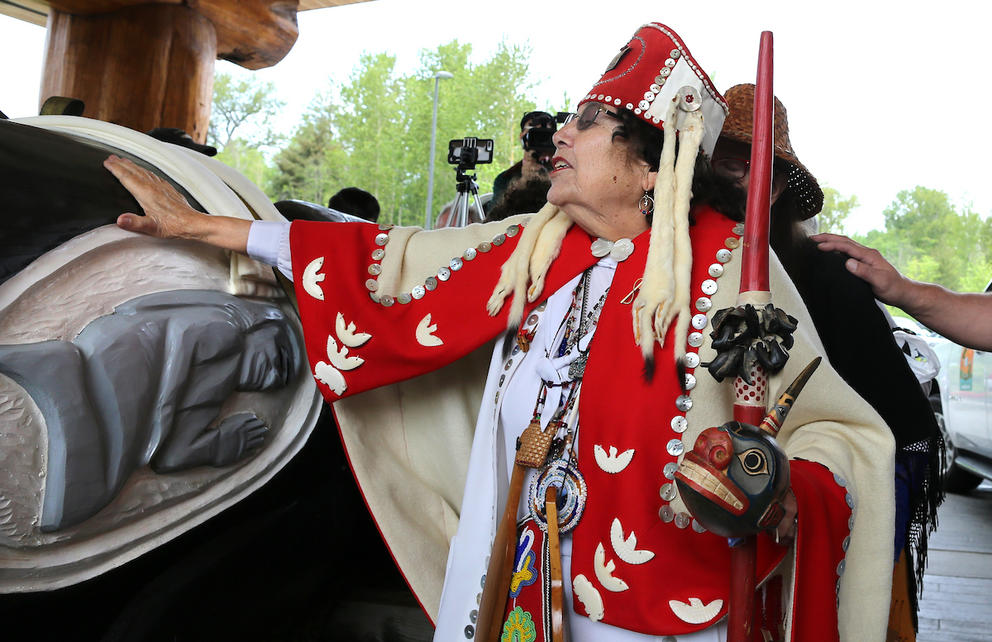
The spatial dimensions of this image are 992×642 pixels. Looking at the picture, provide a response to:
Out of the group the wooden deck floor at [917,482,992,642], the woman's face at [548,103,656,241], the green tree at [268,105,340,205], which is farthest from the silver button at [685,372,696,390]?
the green tree at [268,105,340,205]

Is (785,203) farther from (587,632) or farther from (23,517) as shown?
(23,517)

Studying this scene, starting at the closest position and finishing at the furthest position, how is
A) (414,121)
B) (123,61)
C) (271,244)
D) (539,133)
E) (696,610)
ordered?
(696,610) < (271,244) < (539,133) < (123,61) < (414,121)

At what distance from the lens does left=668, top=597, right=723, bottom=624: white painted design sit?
124 centimetres

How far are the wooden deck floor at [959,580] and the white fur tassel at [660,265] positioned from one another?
222 centimetres

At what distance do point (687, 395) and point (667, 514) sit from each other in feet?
0.62

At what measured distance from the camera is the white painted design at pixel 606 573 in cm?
129

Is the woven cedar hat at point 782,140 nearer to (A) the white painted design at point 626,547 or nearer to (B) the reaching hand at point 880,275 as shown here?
(B) the reaching hand at point 880,275

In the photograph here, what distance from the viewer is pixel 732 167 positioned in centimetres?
175

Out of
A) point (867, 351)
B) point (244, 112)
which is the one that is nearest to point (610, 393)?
point (867, 351)

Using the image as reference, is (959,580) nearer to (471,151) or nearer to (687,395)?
(471,151)

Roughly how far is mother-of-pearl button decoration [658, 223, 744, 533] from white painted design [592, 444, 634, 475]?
0.06 meters

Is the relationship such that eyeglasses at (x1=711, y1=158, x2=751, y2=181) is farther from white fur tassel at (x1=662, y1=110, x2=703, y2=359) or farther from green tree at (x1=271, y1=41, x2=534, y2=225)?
green tree at (x1=271, y1=41, x2=534, y2=225)

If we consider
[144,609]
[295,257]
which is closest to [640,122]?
[295,257]

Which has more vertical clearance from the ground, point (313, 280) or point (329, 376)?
point (313, 280)
